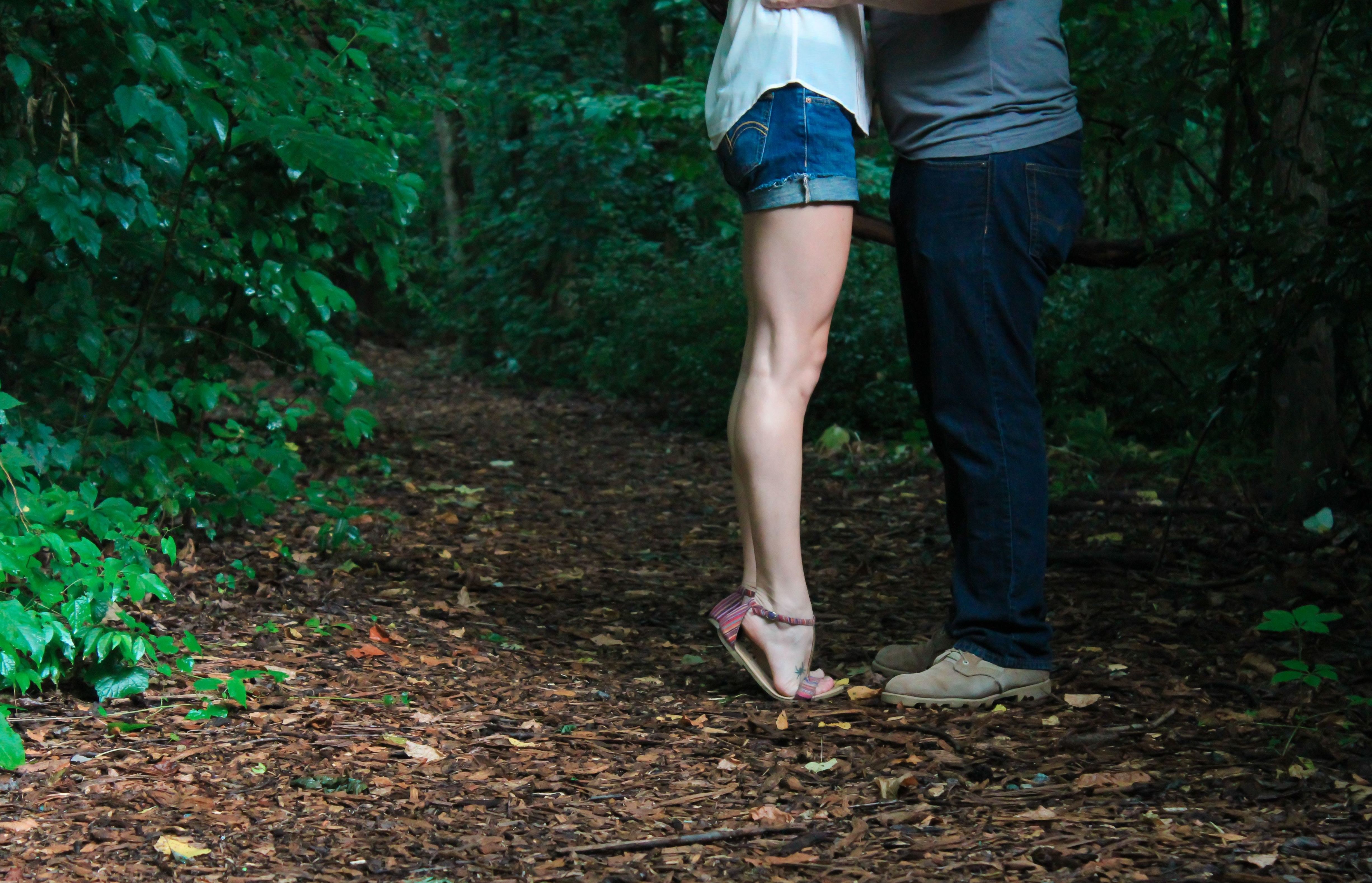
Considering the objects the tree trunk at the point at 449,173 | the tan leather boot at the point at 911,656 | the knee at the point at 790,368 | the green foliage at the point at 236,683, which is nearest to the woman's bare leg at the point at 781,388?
the knee at the point at 790,368

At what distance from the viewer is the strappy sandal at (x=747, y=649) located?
8.50 feet

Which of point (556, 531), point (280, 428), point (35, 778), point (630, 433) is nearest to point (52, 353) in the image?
point (280, 428)

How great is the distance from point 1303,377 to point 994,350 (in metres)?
1.94

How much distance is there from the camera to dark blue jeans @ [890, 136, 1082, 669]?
2.48 meters

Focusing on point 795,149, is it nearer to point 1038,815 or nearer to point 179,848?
point 1038,815

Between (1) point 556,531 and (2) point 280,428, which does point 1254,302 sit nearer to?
(1) point 556,531

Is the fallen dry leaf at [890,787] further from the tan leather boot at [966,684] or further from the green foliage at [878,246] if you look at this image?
the green foliage at [878,246]

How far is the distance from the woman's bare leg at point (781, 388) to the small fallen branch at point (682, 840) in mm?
646

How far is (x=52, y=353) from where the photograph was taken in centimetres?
317

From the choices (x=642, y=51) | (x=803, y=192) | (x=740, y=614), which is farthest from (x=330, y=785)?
(x=642, y=51)

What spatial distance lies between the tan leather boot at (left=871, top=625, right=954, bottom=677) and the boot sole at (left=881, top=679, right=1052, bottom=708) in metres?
0.18

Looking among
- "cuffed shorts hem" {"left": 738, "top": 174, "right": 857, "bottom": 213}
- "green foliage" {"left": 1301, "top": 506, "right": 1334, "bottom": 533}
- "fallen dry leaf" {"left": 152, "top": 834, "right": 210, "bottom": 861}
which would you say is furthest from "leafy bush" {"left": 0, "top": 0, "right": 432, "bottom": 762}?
"green foliage" {"left": 1301, "top": 506, "right": 1334, "bottom": 533}

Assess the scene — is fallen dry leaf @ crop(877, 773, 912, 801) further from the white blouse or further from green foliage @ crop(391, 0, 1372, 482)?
green foliage @ crop(391, 0, 1372, 482)

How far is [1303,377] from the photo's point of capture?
3898 millimetres
